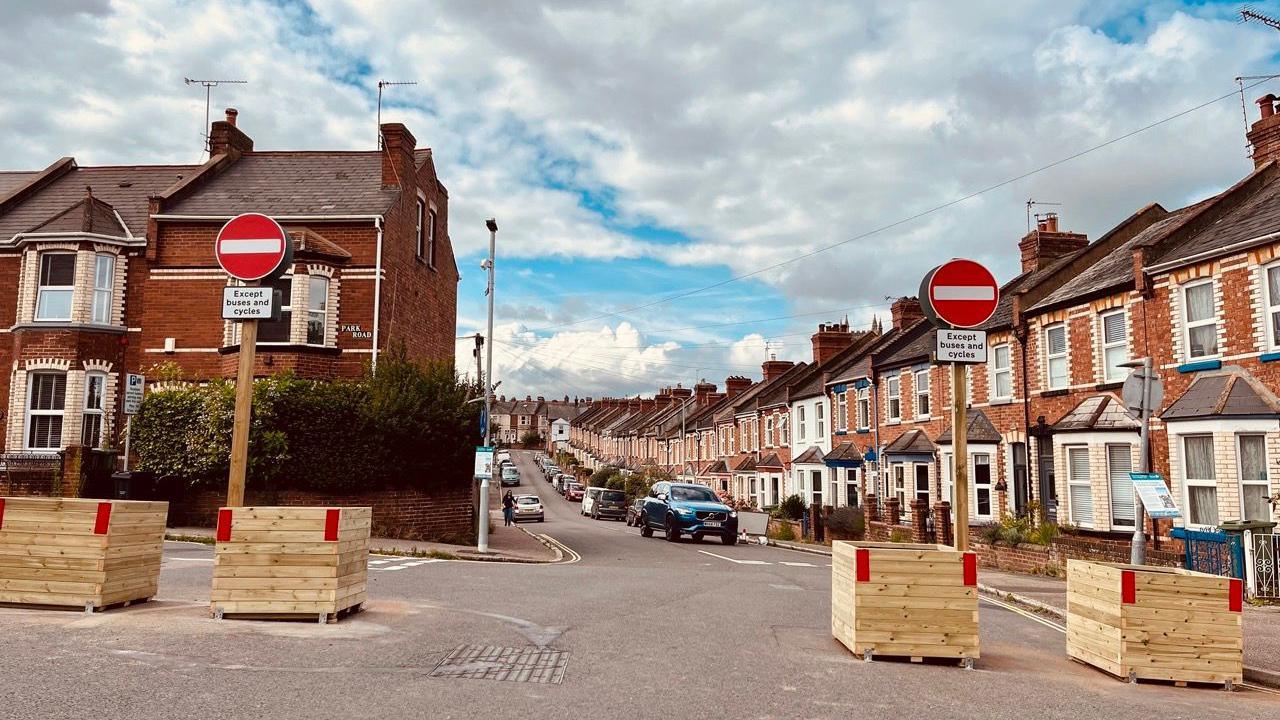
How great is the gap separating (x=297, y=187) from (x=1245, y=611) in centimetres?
2670

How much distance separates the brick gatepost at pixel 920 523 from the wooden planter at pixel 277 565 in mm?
20367

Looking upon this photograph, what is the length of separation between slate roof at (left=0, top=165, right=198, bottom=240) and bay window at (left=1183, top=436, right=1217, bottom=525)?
28.3 metres

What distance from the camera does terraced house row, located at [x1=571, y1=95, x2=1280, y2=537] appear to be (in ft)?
55.0

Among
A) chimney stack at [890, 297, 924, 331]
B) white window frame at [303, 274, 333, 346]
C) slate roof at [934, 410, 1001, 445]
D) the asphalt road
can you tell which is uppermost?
chimney stack at [890, 297, 924, 331]

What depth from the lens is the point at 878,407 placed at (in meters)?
32.7

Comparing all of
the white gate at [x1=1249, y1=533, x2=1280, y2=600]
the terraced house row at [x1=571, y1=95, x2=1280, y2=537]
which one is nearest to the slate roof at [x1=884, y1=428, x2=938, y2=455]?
the terraced house row at [x1=571, y1=95, x2=1280, y2=537]

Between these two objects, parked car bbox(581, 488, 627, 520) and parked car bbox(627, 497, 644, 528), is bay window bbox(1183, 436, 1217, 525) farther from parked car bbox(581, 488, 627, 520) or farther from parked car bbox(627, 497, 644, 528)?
parked car bbox(581, 488, 627, 520)

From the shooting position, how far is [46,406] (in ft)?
A: 82.9

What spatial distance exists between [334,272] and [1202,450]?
21.8 m

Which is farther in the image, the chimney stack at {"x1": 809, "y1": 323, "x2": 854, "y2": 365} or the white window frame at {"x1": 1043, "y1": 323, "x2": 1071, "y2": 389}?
the chimney stack at {"x1": 809, "y1": 323, "x2": 854, "y2": 365}

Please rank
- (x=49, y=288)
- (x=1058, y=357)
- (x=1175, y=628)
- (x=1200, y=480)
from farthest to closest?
(x=49, y=288)
(x=1058, y=357)
(x=1200, y=480)
(x=1175, y=628)

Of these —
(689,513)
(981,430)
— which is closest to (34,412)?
(689,513)

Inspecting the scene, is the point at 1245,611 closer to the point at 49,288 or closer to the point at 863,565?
the point at 863,565

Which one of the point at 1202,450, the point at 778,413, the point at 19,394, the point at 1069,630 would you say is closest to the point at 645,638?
the point at 1069,630
